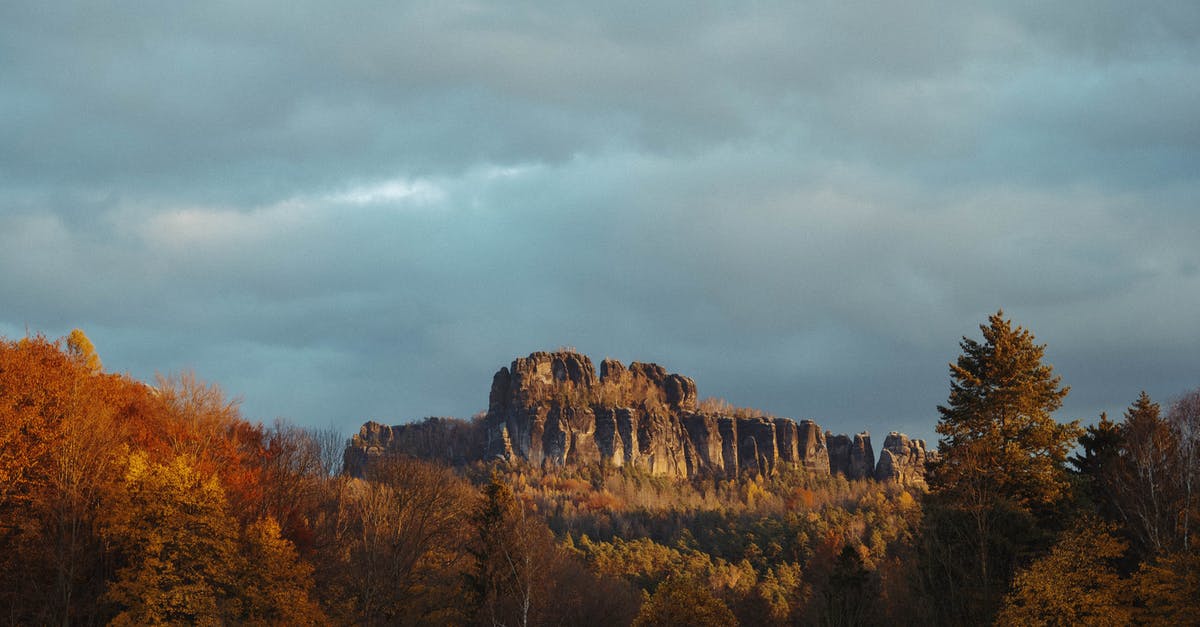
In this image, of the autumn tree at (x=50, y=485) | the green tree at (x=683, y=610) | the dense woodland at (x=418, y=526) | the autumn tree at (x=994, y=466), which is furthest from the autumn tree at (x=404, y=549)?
the autumn tree at (x=994, y=466)

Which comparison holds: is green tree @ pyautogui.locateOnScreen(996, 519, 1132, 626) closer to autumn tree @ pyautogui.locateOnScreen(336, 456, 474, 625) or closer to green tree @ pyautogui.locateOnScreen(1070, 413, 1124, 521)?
green tree @ pyautogui.locateOnScreen(1070, 413, 1124, 521)

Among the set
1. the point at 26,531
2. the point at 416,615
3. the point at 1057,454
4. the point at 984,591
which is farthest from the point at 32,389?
the point at 1057,454

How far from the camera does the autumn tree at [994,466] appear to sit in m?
48.8

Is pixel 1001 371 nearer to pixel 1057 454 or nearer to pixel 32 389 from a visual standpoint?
pixel 1057 454

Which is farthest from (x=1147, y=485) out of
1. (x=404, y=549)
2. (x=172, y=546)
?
(x=172, y=546)

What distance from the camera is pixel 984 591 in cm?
4800

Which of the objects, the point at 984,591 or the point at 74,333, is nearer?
the point at 984,591

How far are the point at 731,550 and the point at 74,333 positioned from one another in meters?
98.5

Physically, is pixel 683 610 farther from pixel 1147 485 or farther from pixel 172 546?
pixel 172 546

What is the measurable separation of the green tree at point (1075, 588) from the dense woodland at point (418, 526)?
0.34 ft

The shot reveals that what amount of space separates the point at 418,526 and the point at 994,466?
3413 centimetres

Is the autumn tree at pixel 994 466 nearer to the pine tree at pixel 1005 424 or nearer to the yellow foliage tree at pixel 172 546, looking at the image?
the pine tree at pixel 1005 424

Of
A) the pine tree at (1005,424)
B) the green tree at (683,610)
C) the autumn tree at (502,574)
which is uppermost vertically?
the pine tree at (1005,424)

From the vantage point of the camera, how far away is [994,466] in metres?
51.6
